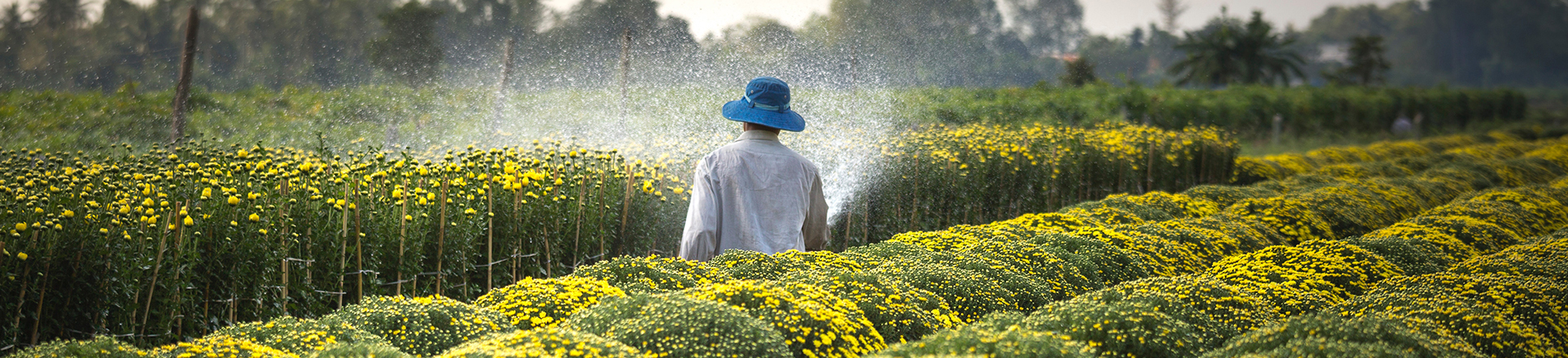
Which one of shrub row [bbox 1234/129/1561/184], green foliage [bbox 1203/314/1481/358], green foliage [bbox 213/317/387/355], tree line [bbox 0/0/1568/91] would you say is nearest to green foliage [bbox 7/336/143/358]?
green foliage [bbox 213/317/387/355]

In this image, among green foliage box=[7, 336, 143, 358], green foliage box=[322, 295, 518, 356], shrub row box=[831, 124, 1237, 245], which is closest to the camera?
green foliage box=[7, 336, 143, 358]

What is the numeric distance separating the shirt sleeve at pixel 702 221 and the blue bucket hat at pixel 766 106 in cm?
27

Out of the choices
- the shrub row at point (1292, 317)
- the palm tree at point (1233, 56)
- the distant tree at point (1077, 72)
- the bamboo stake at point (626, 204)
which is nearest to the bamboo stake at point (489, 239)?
the bamboo stake at point (626, 204)

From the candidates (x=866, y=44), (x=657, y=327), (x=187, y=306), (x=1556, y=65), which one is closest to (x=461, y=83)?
(x=866, y=44)

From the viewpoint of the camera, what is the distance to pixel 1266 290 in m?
4.04

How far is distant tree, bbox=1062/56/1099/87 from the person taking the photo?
1476 centimetres

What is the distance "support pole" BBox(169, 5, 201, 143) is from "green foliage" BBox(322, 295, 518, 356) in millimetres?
5571

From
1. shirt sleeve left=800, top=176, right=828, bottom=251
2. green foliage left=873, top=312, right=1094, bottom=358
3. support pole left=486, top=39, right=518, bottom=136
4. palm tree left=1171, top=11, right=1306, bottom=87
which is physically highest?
palm tree left=1171, top=11, right=1306, bottom=87

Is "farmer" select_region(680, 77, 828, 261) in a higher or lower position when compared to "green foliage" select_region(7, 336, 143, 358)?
higher

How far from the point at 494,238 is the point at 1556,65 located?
91475 mm

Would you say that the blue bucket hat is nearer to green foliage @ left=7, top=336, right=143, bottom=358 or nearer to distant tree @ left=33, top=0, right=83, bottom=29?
green foliage @ left=7, top=336, right=143, bottom=358

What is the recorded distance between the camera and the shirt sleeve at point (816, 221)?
4.22 m

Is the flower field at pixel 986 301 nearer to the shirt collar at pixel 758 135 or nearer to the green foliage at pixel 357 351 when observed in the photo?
the green foliage at pixel 357 351

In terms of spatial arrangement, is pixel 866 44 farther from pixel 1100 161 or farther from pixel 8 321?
pixel 8 321
